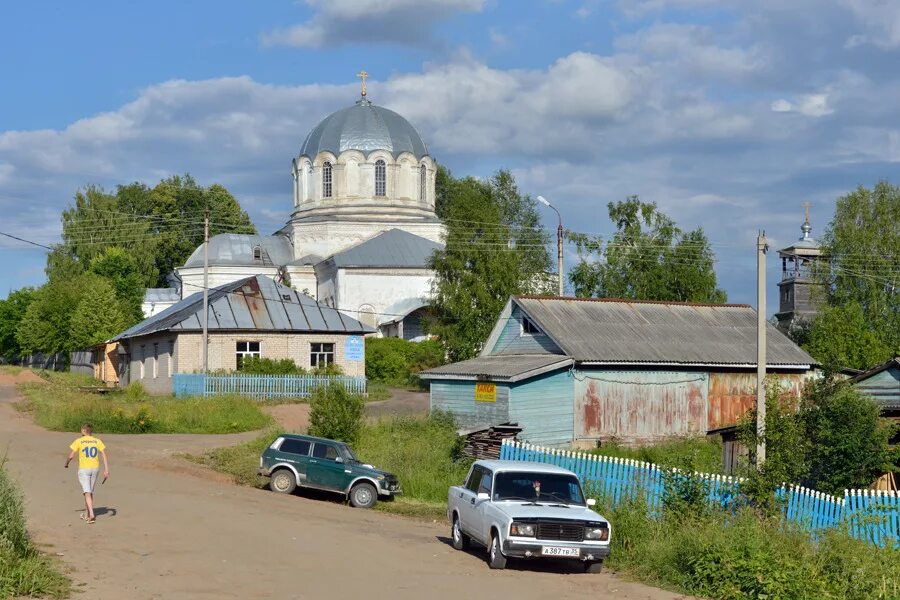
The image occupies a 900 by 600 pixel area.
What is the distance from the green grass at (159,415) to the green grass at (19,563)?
19.1 meters

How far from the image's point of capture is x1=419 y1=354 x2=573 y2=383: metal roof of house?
93.7ft

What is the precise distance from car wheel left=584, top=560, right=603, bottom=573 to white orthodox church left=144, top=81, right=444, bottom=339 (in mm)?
45831

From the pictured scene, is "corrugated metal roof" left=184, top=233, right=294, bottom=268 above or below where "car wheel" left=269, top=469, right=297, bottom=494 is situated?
above

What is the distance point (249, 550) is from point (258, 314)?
29.5 metres

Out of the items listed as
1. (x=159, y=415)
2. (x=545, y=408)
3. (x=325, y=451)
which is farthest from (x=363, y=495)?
(x=159, y=415)

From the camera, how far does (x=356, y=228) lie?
6494cm

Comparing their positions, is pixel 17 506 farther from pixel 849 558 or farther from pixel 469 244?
pixel 469 244

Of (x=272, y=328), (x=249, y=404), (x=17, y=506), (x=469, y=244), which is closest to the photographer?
(x=17, y=506)

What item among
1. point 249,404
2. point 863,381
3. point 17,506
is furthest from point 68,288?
point 17,506

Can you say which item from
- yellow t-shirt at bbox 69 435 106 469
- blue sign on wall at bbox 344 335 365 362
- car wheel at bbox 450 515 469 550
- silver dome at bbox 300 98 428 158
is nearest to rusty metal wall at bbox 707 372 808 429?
blue sign on wall at bbox 344 335 365 362

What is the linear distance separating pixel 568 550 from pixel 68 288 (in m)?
57.1

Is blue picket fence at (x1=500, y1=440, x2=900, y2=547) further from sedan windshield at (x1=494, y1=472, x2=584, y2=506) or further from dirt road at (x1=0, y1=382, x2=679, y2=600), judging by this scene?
dirt road at (x1=0, y1=382, x2=679, y2=600)

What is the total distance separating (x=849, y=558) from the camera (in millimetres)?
13219

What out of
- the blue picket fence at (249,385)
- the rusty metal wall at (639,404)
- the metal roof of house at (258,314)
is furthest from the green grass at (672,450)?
the metal roof of house at (258,314)
